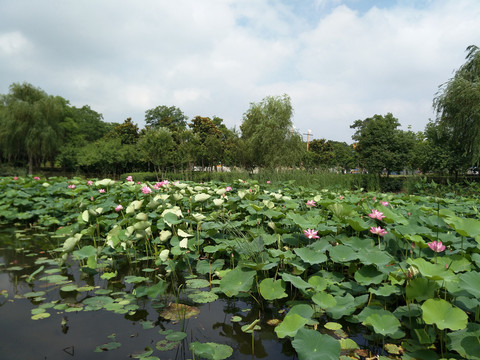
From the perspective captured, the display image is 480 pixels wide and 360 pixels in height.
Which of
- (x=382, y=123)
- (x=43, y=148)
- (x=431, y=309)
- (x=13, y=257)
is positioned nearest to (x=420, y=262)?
(x=431, y=309)

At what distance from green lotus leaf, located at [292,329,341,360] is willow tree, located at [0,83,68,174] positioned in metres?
30.9

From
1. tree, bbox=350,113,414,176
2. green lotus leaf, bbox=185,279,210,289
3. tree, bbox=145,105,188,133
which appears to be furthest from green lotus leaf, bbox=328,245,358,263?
tree, bbox=145,105,188,133

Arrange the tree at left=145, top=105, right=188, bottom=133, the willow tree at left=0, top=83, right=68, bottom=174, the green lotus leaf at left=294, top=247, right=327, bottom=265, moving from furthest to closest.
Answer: the tree at left=145, top=105, right=188, bottom=133
the willow tree at left=0, top=83, right=68, bottom=174
the green lotus leaf at left=294, top=247, right=327, bottom=265

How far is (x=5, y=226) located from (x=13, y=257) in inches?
98.7

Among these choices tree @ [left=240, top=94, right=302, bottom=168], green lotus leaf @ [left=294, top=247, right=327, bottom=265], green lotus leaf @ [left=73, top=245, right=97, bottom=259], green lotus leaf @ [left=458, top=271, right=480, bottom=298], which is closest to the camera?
green lotus leaf @ [left=458, top=271, right=480, bottom=298]

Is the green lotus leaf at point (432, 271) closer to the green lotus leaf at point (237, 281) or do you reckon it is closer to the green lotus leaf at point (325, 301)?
the green lotus leaf at point (325, 301)

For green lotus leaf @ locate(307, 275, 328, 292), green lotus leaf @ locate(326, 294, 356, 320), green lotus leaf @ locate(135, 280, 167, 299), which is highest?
green lotus leaf @ locate(307, 275, 328, 292)

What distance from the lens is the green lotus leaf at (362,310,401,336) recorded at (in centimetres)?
140

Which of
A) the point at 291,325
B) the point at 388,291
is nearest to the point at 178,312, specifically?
the point at 291,325

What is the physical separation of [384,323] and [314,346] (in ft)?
1.49

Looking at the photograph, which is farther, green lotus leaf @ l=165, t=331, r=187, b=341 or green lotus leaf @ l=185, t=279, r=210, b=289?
green lotus leaf @ l=185, t=279, r=210, b=289

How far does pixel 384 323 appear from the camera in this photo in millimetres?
1445

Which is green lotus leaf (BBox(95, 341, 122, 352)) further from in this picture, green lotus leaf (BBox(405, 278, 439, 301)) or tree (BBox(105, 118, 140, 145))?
tree (BBox(105, 118, 140, 145))

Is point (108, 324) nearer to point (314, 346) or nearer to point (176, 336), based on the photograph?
point (176, 336)
